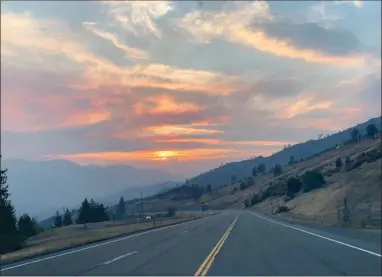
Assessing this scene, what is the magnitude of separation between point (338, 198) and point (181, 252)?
52.5 metres

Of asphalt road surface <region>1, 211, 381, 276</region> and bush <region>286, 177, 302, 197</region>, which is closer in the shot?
asphalt road surface <region>1, 211, 381, 276</region>

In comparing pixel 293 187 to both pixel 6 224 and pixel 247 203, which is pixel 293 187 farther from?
pixel 6 224

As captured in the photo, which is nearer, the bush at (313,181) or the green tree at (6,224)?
the green tree at (6,224)

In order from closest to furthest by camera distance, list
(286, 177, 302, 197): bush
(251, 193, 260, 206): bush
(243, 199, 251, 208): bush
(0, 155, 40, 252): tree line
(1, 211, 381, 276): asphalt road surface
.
Answer: (1, 211, 381, 276): asphalt road surface < (0, 155, 40, 252): tree line < (286, 177, 302, 197): bush < (251, 193, 260, 206): bush < (243, 199, 251, 208): bush

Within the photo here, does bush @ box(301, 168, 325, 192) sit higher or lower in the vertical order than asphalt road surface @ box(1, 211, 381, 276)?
higher

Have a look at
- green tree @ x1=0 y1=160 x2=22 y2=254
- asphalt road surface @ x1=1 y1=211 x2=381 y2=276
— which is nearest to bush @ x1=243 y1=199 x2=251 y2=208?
green tree @ x1=0 y1=160 x2=22 y2=254

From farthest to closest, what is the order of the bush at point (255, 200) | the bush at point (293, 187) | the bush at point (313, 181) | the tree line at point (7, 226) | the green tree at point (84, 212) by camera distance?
the bush at point (255, 200), the bush at point (293, 187), the bush at point (313, 181), the green tree at point (84, 212), the tree line at point (7, 226)

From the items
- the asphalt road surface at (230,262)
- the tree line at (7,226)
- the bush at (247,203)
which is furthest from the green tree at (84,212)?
the asphalt road surface at (230,262)

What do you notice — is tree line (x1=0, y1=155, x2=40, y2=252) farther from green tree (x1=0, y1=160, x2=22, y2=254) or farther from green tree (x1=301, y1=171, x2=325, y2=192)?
green tree (x1=301, y1=171, x2=325, y2=192)

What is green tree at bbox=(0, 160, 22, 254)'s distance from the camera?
5355 cm

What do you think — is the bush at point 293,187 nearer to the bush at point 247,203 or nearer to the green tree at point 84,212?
the green tree at point 84,212

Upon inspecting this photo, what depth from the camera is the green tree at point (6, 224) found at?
2108 inches

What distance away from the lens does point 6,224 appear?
58.2 metres

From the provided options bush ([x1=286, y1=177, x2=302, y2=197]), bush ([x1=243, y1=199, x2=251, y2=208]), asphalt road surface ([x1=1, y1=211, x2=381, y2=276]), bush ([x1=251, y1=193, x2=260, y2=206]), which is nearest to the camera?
asphalt road surface ([x1=1, y1=211, x2=381, y2=276])
